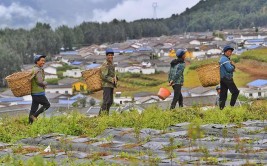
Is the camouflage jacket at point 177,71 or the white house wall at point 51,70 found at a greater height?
the camouflage jacket at point 177,71

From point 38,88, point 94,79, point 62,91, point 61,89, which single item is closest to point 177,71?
point 94,79

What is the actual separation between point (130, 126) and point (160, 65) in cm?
5827

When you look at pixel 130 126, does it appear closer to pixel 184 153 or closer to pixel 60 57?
pixel 184 153

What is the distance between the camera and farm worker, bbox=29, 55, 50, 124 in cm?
877

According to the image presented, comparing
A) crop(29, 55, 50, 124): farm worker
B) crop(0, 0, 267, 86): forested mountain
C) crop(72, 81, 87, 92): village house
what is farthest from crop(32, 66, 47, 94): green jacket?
crop(0, 0, 267, 86): forested mountain

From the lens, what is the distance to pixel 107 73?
371 inches

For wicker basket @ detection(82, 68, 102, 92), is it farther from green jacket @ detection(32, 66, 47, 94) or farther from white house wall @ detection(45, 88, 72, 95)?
white house wall @ detection(45, 88, 72, 95)

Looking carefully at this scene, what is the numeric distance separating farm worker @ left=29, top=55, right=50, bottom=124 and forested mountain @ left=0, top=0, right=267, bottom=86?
191 ft

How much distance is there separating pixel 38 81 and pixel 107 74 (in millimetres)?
1268

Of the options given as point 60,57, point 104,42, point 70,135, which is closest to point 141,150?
point 70,135

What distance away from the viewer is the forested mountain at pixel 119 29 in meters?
84.3

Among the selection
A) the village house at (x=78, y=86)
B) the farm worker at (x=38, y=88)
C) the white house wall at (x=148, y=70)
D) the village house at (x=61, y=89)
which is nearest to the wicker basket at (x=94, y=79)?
the farm worker at (x=38, y=88)

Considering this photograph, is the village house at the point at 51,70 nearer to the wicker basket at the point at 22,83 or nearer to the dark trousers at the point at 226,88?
the wicker basket at the point at 22,83

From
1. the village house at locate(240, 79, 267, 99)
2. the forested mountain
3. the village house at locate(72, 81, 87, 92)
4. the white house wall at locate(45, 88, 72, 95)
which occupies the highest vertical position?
the forested mountain
